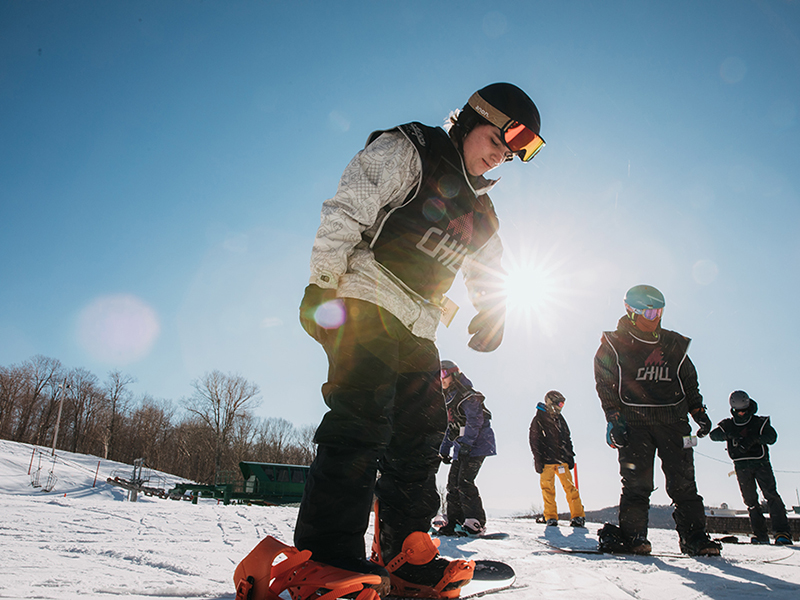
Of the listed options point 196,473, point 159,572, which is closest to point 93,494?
point 196,473

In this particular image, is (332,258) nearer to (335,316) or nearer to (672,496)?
(335,316)

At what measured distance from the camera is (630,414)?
356 centimetres

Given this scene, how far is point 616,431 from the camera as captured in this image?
3457 millimetres

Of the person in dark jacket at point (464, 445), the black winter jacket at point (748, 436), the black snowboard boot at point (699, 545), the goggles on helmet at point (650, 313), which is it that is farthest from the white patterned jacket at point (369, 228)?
the black winter jacket at point (748, 436)

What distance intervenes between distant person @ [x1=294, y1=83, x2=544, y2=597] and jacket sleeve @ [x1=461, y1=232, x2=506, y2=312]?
20cm

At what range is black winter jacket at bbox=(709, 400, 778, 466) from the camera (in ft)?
18.0

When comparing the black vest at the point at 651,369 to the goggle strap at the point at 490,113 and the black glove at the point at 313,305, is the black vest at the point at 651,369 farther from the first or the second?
the black glove at the point at 313,305

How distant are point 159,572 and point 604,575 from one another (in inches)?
72.8

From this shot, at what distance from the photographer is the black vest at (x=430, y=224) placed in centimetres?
171

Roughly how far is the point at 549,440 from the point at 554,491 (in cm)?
77

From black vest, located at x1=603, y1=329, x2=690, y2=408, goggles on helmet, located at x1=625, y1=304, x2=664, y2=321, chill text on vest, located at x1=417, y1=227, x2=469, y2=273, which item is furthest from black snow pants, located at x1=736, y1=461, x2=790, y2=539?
chill text on vest, located at x1=417, y1=227, x2=469, y2=273

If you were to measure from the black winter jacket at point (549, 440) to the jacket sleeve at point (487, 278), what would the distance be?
5.19m

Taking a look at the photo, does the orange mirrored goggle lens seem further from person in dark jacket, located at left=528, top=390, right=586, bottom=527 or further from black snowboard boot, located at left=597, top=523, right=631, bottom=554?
person in dark jacket, located at left=528, top=390, right=586, bottom=527

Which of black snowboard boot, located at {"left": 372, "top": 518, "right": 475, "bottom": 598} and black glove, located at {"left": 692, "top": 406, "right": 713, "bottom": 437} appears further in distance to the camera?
black glove, located at {"left": 692, "top": 406, "right": 713, "bottom": 437}
